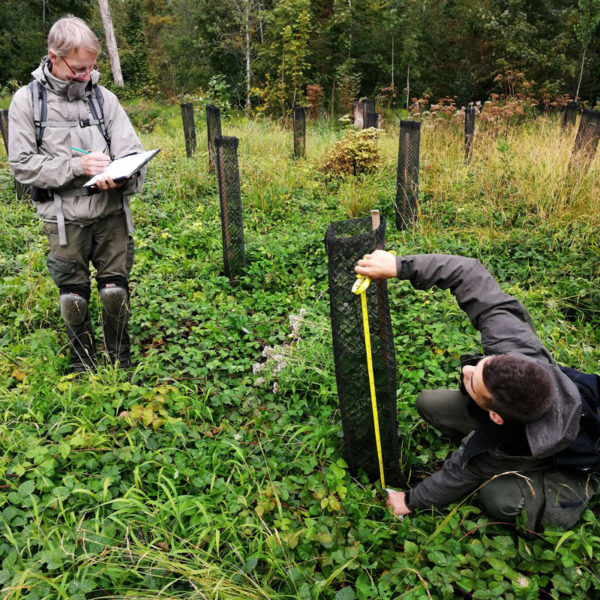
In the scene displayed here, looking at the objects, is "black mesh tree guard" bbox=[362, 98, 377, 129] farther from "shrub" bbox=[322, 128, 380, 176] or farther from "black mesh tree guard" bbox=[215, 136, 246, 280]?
"black mesh tree guard" bbox=[215, 136, 246, 280]

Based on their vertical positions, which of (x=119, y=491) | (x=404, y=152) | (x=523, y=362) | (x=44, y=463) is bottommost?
(x=119, y=491)

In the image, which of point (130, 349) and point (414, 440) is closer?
point (414, 440)

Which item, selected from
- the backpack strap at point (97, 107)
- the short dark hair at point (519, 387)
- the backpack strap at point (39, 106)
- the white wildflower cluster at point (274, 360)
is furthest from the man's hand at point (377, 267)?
the backpack strap at point (39, 106)

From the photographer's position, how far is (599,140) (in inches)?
201

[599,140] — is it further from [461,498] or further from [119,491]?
[119,491]

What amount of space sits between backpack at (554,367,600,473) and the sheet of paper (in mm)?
2476

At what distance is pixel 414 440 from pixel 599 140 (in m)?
4.60

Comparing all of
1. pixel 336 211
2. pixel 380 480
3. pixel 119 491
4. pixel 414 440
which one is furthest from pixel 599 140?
pixel 119 491

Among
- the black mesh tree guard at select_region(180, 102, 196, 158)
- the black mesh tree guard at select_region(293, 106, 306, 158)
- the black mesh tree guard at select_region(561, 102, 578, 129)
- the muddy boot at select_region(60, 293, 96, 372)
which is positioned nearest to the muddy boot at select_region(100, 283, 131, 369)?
the muddy boot at select_region(60, 293, 96, 372)

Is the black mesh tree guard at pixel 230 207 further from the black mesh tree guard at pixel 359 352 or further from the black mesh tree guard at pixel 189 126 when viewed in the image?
the black mesh tree guard at pixel 189 126

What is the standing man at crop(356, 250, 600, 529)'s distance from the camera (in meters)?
1.75

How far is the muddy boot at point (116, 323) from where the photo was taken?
2924 mm

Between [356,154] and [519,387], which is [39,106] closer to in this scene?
[519,387]

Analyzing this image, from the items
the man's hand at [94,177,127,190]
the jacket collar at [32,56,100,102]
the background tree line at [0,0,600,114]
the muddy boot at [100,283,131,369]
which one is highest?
the background tree line at [0,0,600,114]
